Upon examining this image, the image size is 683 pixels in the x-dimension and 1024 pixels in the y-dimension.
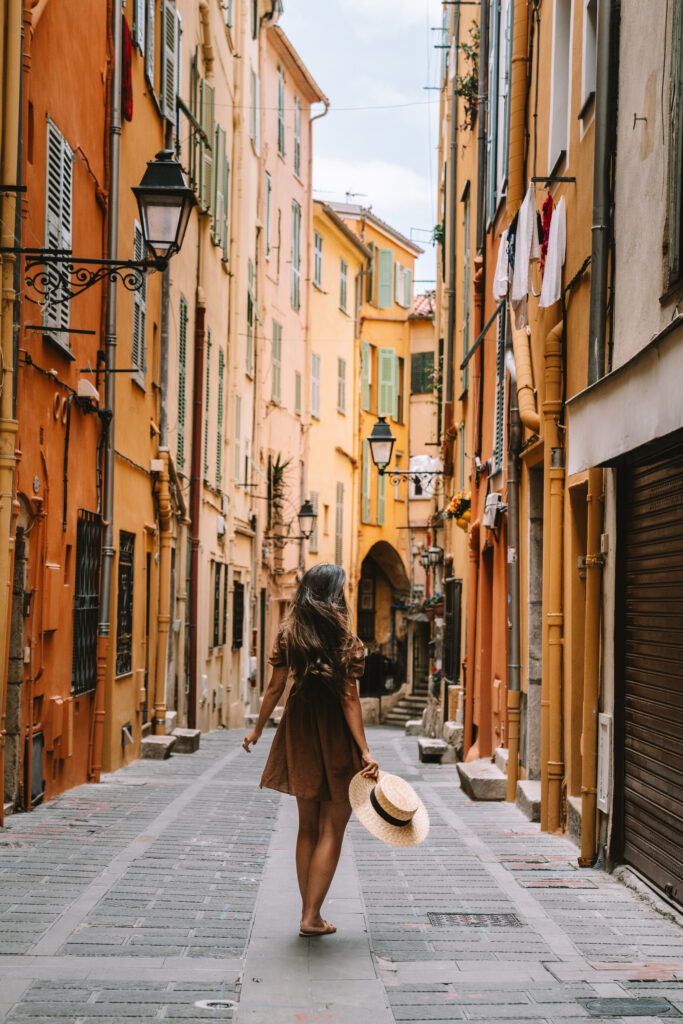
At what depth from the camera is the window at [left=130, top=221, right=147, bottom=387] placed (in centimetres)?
1495

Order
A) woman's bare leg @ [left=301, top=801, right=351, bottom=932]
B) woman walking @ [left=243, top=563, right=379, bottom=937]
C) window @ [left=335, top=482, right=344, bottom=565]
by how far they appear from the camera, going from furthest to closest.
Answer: window @ [left=335, top=482, right=344, bottom=565] < woman walking @ [left=243, top=563, right=379, bottom=937] < woman's bare leg @ [left=301, top=801, right=351, bottom=932]

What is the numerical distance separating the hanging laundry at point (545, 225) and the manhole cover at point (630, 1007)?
21.7ft

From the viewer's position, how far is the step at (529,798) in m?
10.3

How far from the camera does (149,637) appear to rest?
55.4 ft

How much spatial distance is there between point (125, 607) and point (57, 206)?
5.14 m

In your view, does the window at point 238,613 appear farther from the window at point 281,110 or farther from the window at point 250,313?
the window at point 281,110

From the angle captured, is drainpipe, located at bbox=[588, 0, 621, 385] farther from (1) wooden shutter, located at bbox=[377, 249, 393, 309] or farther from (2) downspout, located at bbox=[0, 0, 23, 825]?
(1) wooden shutter, located at bbox=[377, 249, 393, 309]

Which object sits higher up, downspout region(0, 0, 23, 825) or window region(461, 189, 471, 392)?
window region(461, 189, 471, 392)

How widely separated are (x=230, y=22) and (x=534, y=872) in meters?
19.8

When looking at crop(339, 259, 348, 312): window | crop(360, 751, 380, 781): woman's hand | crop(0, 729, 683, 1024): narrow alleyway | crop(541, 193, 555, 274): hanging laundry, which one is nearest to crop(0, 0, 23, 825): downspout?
crop(0, 729, 683, 1024): narrow alleyway

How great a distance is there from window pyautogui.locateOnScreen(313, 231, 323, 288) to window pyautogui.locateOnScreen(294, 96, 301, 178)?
2398 mm

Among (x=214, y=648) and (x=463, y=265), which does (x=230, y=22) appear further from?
(x=214, y=648)

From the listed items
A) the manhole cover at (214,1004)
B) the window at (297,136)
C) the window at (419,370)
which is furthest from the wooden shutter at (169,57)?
the window at (419,370)

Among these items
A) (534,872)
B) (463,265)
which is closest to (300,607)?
(534,872)
